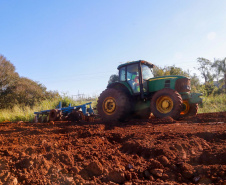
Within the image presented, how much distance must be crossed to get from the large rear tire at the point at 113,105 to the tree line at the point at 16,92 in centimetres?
1066

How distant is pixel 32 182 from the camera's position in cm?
183

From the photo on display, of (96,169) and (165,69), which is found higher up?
(165,69)

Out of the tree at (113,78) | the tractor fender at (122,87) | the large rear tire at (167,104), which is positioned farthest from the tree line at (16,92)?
the large rear tire at (167,104)

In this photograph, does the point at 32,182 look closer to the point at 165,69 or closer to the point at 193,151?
the point at 193,151

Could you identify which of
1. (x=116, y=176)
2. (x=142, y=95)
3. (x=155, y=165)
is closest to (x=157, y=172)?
(x=155, y=165)

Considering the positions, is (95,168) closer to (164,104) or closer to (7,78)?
(164,104)

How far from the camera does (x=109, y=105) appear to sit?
704 centimetres

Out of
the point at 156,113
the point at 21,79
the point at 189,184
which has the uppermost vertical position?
the point at 21,79

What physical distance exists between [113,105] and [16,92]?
14189 millimetres

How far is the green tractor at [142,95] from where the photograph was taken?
6.32 meters

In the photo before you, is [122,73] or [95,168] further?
[122,73]

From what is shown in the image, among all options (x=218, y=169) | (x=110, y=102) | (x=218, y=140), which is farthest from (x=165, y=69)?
(x=218, y=169)

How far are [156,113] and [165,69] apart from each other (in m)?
14.2

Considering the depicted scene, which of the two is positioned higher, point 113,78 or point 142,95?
Answer: point 113,78
